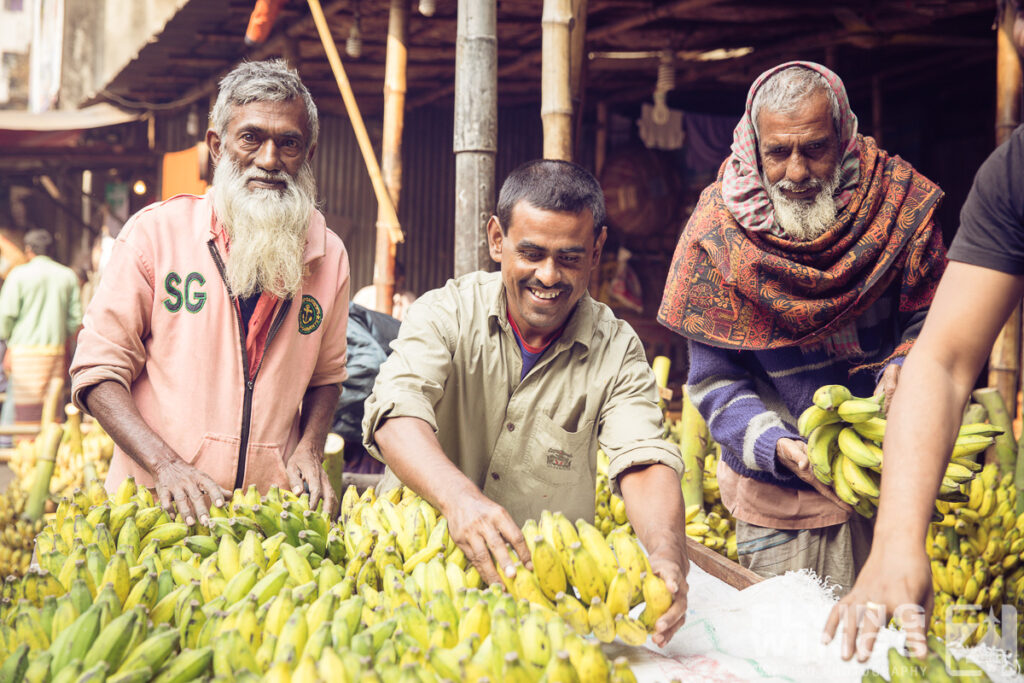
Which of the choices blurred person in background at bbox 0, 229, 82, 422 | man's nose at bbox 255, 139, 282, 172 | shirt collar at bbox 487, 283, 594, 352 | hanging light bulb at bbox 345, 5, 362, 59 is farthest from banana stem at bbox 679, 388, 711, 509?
blurred person in background at bbox 0, 229, 82, 422

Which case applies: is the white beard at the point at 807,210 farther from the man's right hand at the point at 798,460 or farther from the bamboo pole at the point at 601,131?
the bamboo pole at the point at 601,131

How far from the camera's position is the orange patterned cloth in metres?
2.75

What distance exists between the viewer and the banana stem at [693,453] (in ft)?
13.6

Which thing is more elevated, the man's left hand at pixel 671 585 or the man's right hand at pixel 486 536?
the man's right hand at pixel 486 536

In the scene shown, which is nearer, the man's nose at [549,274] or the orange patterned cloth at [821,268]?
the man's nose at [549,274]

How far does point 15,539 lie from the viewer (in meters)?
5.70

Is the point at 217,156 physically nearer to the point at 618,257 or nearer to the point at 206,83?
the point at 618,257

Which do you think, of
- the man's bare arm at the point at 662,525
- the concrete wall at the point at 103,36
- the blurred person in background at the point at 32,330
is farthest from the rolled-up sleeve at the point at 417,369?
the blurred person in background at the point at 32,330

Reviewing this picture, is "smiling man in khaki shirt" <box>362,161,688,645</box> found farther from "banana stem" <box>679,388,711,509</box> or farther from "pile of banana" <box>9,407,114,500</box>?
"pile of banana" <box>9,407,114,500</box>

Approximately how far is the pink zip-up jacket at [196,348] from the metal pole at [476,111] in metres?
1.05

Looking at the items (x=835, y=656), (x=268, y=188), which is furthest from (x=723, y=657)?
(x=268, y=188)

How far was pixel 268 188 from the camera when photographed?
2.86 meters

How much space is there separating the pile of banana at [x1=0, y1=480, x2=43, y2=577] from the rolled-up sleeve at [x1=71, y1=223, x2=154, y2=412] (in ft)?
10.3

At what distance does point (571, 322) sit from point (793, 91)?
103 cm
